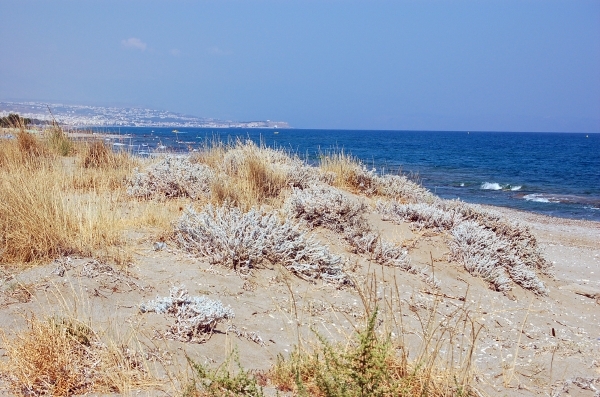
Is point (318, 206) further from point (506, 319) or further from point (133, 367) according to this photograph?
point (133, 367)

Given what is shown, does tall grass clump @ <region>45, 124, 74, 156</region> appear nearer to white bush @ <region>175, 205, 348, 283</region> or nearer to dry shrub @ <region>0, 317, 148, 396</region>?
white bush @ <region>175, 205, 348, 283</region>

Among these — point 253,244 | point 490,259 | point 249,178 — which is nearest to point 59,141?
point 249,178

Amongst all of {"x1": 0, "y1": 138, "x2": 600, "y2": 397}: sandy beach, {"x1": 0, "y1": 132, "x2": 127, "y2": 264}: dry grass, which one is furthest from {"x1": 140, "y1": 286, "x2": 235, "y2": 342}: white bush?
{"x1": 0, "y1": 132, "x2": 127, "y2": 264}: dry grass

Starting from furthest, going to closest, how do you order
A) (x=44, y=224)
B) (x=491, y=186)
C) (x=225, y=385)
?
(x=491, y=186)
(x=44, y=224)
(x=225, y=385)

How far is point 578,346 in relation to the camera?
17.0 feet

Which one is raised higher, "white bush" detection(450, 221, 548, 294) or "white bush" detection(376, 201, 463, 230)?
"white bush" detection(376, 201, 463, 230)

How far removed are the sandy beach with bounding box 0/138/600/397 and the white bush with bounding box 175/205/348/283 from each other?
0.11 metres

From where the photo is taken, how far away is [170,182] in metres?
8.26

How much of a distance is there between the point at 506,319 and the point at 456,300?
2.02 feet

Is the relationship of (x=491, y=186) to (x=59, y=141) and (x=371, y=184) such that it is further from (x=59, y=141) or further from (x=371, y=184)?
(x=59, y=141)

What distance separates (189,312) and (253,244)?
66.2 inches

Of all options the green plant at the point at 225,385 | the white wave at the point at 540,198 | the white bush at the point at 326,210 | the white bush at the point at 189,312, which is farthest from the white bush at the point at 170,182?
the white wave at the point at 540,198

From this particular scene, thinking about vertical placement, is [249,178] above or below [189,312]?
above

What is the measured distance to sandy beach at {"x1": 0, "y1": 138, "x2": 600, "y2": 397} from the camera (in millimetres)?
3645
